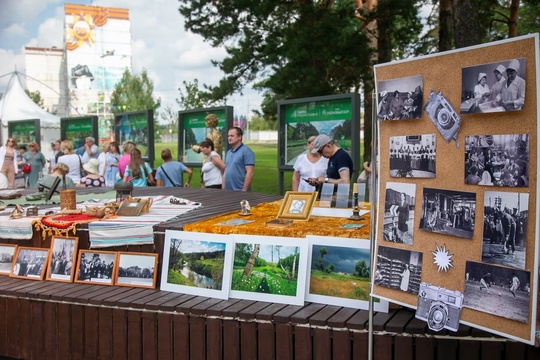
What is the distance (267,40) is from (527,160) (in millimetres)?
12610

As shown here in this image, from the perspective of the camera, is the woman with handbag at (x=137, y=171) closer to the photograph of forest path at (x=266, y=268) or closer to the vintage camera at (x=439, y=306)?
the photograph of forest path at (x=266, y=268)

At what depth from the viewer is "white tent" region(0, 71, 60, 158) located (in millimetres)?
20719

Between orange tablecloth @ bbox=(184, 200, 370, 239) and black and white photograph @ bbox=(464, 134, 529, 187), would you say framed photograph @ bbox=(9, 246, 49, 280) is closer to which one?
orange tablecloth @ bbox=(184, 200, 370, 239)

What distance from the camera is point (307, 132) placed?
7.67m

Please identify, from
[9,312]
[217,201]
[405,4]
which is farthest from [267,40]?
[9,312]

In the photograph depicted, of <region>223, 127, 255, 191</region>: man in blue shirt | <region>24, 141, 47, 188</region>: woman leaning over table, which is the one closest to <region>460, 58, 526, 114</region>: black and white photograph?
<region>223, 127, 255, 191</region>: man in blue shirt

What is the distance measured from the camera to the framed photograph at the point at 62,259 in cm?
423

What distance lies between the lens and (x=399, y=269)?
8.34ft

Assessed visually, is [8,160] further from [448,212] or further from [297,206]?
[448,212]

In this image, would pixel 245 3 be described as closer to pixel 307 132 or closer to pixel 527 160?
pixel 307 132

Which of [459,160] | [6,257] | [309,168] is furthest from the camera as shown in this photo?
[309,168]

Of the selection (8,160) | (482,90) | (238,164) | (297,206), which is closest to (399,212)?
(482,90)

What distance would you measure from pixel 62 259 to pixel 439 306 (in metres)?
3.06

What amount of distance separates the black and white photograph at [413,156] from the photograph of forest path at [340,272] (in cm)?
91
